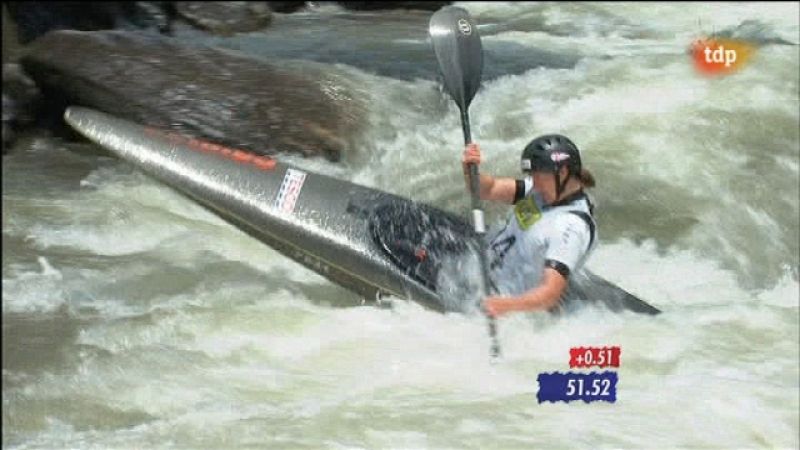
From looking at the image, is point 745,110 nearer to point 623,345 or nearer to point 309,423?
point 623,345

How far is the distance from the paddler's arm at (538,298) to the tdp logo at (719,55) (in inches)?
137

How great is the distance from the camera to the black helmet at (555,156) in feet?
8.66

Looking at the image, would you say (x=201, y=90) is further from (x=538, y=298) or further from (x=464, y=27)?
(x=538, y=298)

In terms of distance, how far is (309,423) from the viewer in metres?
2.41

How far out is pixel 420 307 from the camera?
119 inches

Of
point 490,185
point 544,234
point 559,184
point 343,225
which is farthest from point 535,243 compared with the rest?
point 343,225

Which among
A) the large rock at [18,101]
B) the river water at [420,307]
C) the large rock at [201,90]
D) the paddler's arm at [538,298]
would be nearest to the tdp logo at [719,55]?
the river water at [420,307]

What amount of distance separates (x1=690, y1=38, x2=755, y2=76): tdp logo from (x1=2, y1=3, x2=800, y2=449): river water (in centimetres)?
15

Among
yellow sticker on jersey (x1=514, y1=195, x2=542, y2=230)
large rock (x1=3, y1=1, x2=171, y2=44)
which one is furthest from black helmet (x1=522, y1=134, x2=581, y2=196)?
large rock (x1=3, y1=1, x2=171, y2=44)

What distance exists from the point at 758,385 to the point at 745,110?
2705 millimetres

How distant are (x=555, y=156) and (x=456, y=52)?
36.9 inches

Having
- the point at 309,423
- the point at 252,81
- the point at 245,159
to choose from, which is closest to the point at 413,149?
the point at 252,81

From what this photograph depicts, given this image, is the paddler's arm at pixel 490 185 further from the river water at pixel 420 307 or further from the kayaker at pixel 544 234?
the river water at pixel 420 307

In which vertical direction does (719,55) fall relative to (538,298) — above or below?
above
